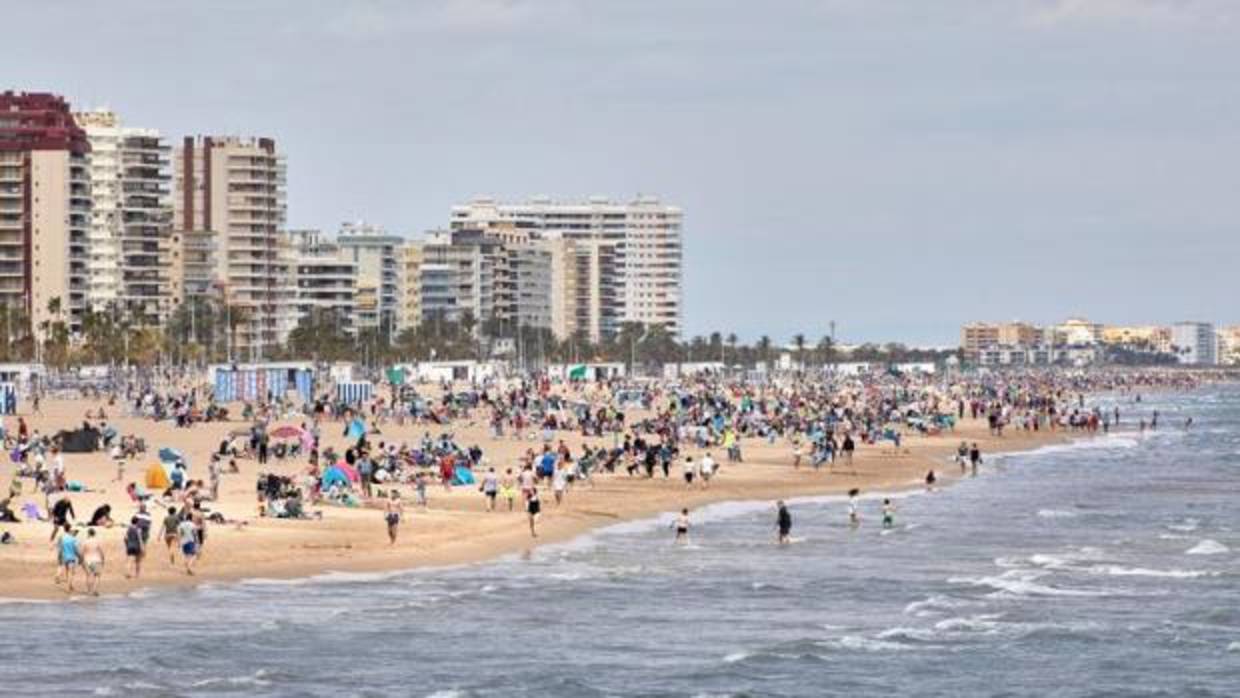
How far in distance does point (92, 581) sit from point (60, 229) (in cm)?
16381

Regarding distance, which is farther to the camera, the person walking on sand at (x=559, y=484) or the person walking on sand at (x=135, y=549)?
the person walking on sand at (x=559, y=484)

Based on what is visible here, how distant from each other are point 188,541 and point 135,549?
1367 mm

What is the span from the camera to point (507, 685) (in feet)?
111

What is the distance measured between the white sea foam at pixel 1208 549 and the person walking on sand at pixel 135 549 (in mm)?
24132

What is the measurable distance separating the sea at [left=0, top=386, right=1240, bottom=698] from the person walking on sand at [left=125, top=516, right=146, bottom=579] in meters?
1.12

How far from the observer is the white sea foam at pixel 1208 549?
5550cm

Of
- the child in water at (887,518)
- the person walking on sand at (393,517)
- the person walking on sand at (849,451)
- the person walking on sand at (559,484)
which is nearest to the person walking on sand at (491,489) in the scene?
the person walking on sand at (559,484)

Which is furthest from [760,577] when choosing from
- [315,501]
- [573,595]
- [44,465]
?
[44,465]

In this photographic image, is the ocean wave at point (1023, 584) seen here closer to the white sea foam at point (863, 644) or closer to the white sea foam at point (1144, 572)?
the white sea foam at point (1144, 572)

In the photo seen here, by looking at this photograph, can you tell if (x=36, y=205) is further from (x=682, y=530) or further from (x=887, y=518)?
(x=682, y=530)

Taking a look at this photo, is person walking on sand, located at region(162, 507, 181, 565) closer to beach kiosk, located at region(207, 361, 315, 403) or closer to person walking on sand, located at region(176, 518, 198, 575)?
person walking on sand, located at region(176, 518, 198, 575)

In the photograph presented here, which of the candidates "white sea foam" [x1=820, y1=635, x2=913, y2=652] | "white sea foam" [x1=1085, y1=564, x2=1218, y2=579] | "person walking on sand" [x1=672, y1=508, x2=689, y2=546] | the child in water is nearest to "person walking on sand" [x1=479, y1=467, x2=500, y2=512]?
"person walking on sand" [x1=672, y1=508, x2=689, y2=546]

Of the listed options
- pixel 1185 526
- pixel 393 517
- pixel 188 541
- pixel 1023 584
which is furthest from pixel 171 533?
pixel 1185 526

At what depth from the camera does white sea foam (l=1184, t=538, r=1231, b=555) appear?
182ft
